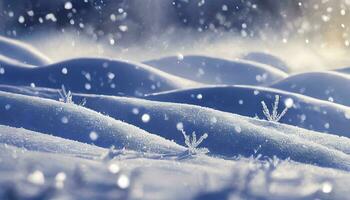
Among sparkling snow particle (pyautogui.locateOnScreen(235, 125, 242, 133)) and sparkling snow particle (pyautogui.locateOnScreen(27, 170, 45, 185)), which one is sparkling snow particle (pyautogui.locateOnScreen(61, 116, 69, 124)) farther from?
sparkling snow particle (pyautogui.locateOnScreen(27, 170, 45, 185))

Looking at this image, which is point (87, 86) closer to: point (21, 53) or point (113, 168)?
point (21, 53)

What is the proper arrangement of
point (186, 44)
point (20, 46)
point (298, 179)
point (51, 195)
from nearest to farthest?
point (51, 195)
point (298, 179)
point (20, 46)
point (186, 44)

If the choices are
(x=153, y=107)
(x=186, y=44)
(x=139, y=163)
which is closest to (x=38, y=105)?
(x=153, y=107)

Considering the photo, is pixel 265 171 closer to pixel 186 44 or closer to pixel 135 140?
pixel 135 140

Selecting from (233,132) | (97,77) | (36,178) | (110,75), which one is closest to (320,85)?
(110,75)

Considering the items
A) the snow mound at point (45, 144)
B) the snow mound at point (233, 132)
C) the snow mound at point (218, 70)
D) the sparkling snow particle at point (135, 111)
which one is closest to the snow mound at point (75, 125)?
the snow mound at point (45, 144)
